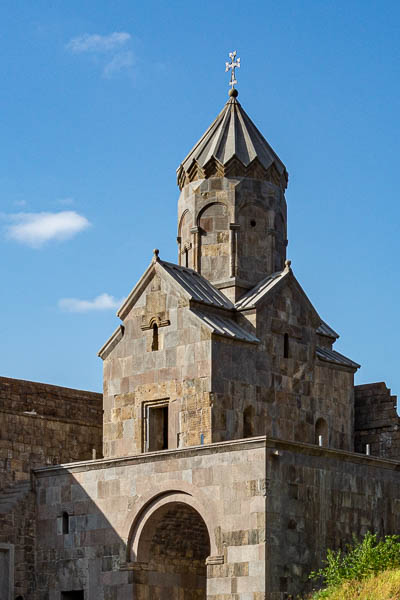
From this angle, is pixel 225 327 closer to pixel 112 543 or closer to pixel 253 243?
pixel 253 243

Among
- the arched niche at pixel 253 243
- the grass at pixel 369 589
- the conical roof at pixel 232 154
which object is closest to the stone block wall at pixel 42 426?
the arched niche at pixel 253 243

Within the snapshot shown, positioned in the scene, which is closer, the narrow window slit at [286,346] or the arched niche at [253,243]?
the narrow window slit at [286,346]

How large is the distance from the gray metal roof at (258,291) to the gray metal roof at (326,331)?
322cm

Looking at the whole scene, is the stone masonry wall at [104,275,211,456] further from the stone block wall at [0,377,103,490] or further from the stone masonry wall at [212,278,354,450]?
the stone block wall at [0,377,103,490]

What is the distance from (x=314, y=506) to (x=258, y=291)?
27.1 ft

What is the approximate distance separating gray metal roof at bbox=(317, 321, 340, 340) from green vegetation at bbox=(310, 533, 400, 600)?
397 inches

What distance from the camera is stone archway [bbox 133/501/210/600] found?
3472cm

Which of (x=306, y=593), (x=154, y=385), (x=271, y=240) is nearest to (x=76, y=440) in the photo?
(x=154, y=385)

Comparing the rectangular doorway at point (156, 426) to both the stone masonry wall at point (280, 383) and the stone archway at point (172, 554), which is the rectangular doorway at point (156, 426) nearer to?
the stone masonry wall at point (280, 383)

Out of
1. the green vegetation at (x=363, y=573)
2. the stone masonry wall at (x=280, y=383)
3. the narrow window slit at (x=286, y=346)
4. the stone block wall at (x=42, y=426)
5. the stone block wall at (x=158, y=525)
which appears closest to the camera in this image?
the green vegetation at (x=363, y=573)

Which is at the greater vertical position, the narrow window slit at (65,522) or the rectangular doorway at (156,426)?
the rectangular doorway at (156,426)

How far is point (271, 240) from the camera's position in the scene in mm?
40281

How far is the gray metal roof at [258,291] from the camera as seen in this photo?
38469 millimetres

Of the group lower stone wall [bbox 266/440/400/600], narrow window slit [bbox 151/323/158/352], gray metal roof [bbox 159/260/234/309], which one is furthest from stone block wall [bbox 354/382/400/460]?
narrow window slit [bbox 151/323/158/352]
